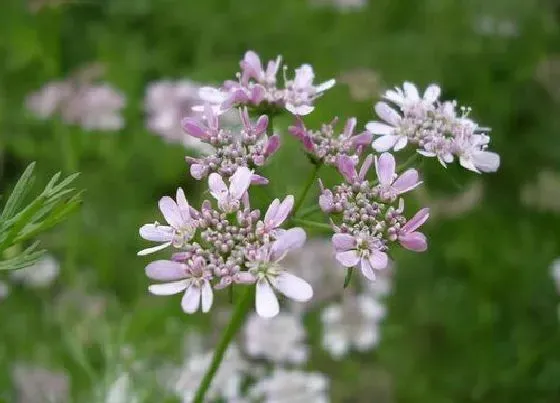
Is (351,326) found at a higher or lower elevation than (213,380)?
lower

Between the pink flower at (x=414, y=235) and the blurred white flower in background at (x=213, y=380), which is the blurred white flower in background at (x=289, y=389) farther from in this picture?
the pink flower at (x=414, y=235)

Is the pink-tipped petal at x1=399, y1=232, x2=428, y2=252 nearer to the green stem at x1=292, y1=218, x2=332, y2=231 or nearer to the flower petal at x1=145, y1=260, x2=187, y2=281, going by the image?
the green stem at x1=292, y1=218, x2=332, y2=231

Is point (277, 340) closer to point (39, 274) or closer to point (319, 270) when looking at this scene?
point (319, 270)

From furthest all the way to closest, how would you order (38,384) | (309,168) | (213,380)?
(309,168), (38,384), (213,380)

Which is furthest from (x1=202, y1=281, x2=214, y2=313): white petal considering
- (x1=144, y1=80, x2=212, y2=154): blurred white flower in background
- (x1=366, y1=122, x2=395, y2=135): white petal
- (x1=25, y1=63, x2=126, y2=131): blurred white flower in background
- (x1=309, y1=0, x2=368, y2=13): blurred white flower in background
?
(x1=309, y1=0, x2=368, y2=13): blurred white flower in background

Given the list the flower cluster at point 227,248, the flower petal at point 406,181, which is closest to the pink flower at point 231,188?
the flower cluster at point 227,248

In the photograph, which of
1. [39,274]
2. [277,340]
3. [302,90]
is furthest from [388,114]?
[39,274]
